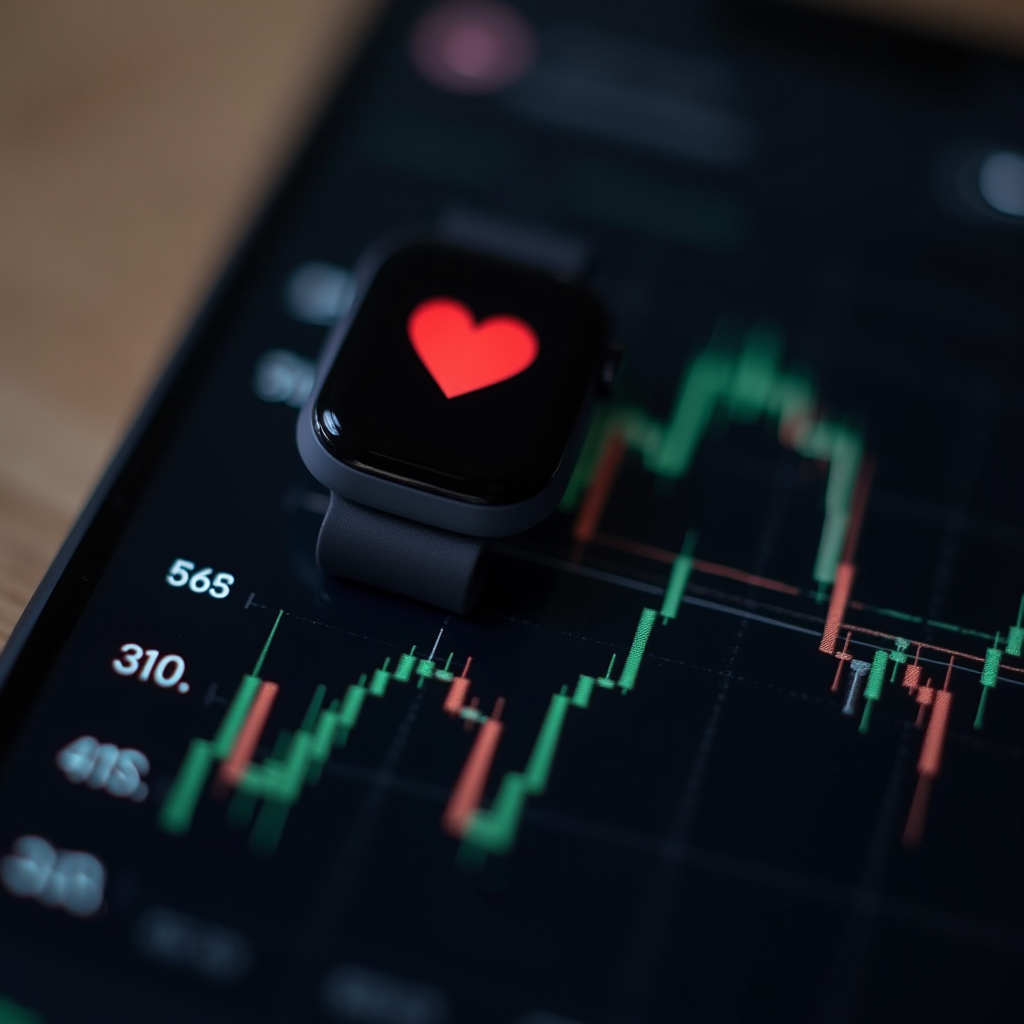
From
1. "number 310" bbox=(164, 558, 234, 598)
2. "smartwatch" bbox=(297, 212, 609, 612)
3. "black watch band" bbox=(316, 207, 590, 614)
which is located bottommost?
"number 310" bbox=(164, 558, 234, 598)

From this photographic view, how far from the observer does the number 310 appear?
1.84 feet

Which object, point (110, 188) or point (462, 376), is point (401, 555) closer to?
point (462, 376)

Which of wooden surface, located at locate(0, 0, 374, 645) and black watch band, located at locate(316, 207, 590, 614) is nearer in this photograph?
black watch band, located at locate(316, 207, 590, 614)

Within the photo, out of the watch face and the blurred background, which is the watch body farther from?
the blurred background

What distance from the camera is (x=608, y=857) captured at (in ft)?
1.66

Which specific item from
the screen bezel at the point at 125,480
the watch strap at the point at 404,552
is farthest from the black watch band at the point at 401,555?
the screen bezel at the point at 125,480

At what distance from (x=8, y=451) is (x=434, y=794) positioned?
1.05 feet

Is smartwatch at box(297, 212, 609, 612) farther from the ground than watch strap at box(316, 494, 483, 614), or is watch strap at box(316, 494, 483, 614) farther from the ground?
smartwatch at box(297, 212, 609, 612)

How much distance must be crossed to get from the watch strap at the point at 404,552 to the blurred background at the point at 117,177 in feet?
0.55

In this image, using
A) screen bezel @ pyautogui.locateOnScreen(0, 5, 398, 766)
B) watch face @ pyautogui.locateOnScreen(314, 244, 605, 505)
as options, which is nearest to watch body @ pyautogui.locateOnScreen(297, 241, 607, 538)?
watch face @ pyautogui.locateOnScreen(314, 244, 605, 505)

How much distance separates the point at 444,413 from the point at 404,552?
0.07 m

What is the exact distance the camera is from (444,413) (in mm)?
538

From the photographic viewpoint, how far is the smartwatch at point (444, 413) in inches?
20.6

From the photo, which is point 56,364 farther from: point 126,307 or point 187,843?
point 187,843
